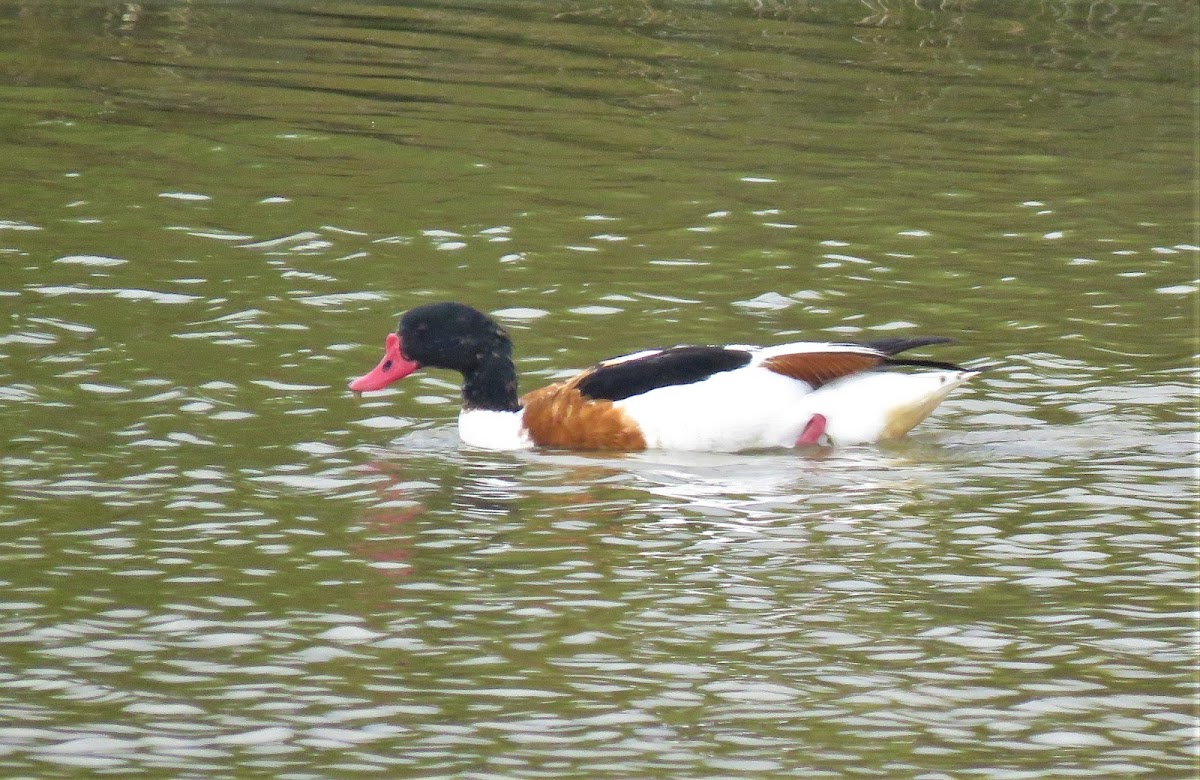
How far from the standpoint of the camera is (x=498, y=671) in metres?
8.05

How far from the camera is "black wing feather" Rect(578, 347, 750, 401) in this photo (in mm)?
11367

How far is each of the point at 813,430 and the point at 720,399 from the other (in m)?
0.56

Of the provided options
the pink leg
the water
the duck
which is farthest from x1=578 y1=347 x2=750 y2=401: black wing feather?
the pink leg

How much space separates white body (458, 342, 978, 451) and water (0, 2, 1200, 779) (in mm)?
224

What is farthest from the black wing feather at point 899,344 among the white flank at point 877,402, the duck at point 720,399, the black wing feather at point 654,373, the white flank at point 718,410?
the black wing feather at point 654,373

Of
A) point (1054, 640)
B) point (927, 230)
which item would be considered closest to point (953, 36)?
point (927, 230)

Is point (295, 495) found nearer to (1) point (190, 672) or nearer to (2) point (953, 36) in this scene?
(1) point (190, 672)

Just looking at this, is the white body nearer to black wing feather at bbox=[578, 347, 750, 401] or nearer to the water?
black wing feather at bbox=[578, 347, 750, 401]

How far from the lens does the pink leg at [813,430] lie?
37.8 ft

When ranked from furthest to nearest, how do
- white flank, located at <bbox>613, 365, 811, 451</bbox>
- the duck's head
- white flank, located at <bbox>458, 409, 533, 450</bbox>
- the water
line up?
the duck's head < white flank, located at <bbox>458, 409, 533, 450</bbox> < white flank, located at <bbox>613, 365, 811, 451</bbox> < the water

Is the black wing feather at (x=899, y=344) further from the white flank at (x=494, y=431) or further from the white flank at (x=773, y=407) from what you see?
the white flank at (x=494, y=431)

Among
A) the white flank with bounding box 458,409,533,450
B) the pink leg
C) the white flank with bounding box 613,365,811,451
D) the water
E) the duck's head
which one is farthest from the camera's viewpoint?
the duck's head

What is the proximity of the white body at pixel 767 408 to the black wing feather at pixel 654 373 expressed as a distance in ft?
0.12

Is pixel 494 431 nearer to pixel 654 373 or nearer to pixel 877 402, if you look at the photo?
pixel 654 373
